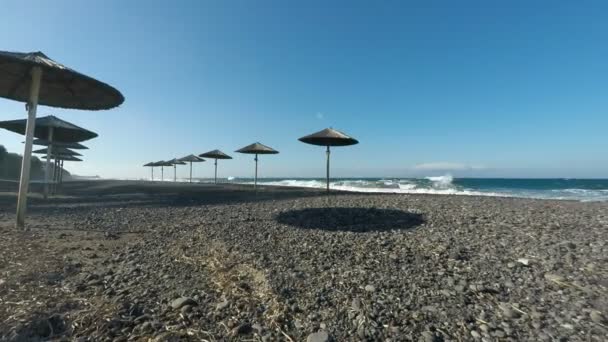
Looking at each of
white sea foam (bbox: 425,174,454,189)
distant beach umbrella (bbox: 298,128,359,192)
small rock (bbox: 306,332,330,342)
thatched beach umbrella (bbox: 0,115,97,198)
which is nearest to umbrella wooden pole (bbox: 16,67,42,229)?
thatched beach umbrella (bbox: 0,115,97,198)

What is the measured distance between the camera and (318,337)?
6.38 ft

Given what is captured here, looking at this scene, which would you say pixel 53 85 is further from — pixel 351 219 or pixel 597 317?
pixel 597 317

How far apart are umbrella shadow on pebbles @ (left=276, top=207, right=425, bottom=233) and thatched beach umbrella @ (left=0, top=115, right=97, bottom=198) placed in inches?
362

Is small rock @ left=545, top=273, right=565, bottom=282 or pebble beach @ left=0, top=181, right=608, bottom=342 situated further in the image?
small rock @ left=545, top=273, right=565, bottom=282

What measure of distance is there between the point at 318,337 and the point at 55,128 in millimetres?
13185

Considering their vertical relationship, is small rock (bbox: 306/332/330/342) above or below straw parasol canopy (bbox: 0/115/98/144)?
below

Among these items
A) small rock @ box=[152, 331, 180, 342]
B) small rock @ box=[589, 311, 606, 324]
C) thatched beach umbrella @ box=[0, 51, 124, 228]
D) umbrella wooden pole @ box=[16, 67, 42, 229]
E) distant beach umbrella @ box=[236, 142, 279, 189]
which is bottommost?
small rock @ box=[152, 331, 180, 342]

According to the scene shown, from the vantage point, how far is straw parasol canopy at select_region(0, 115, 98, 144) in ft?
30.3

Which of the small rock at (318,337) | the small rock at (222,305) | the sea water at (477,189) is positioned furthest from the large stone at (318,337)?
the sea water at (477,189)

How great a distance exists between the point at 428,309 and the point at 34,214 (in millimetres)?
9398

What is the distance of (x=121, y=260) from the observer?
360cm

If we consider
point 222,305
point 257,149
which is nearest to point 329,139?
point 257,149

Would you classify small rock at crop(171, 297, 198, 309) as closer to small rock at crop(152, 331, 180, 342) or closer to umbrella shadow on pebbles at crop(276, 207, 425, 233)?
small rock at crop(152, 331, 180, 342)

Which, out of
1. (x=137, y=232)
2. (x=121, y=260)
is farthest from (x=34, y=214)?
(x=121, y=260)
